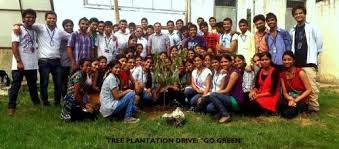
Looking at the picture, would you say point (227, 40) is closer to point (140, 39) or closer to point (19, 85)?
point (140, 39)

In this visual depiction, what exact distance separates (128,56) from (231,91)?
2048mm

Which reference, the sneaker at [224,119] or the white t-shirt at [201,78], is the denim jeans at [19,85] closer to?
the white t-shirt at [201,78]

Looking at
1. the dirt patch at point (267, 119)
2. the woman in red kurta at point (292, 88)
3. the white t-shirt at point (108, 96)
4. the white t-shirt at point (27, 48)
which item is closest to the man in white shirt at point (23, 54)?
the white t-shirt at point (27, 48)

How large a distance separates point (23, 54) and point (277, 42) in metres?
4.38

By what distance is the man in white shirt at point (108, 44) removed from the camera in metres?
8.75

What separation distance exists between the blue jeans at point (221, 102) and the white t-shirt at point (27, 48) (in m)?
3.17

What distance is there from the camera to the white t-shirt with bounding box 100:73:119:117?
7.21m

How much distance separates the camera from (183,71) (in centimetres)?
861

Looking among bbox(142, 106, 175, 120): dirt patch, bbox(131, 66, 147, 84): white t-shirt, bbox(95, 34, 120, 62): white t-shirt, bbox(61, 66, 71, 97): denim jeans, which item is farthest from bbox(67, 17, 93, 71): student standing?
bbox(142, 106, 175, 120): dirt patch

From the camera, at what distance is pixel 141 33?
→ 9.84m

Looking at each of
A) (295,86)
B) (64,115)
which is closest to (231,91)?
(295,86)

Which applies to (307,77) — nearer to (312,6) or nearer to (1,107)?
(1,107)

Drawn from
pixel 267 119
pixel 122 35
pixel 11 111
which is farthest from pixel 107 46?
pixel 267 119

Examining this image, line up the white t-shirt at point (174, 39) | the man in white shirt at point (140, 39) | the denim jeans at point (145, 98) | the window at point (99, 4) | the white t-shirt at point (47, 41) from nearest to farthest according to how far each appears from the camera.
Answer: the white t-shirt at point (47, 41)
the denim jeans at point (145, 98)
the man in white shirt at point (140, 39)
the white t-shirt at point (174, 39)
the window at point (99, 4)
